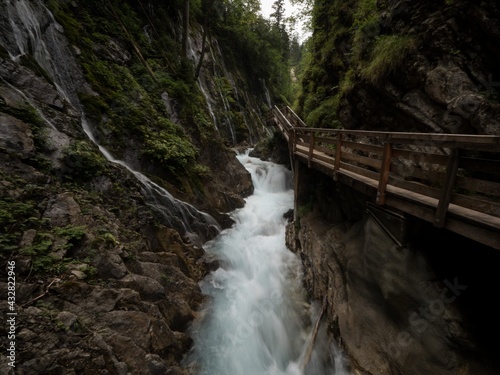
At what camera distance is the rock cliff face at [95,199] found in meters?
3.22

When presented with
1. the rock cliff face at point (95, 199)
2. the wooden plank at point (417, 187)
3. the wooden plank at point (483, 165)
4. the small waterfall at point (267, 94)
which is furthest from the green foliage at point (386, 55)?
the small waterfall at point (267, 94)

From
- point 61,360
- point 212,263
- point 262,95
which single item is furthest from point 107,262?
point 262,95

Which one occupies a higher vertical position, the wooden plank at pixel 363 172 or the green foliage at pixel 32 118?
the green foliage at pixel 32 118

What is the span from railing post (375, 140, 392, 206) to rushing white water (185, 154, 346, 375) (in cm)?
367

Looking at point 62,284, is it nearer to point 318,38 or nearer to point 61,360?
point 61,360

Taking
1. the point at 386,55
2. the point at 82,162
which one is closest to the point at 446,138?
the point at 386,55

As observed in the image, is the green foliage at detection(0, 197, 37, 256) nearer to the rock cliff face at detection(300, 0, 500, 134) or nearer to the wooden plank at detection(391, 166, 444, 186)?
the wooden plank at detection(391, 166, 444, 186)

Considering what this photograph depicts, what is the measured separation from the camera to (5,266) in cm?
317

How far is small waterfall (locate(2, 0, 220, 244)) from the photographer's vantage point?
684 centimetres

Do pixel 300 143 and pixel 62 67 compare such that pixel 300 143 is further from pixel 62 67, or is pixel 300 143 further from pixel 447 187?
pixel 62 67

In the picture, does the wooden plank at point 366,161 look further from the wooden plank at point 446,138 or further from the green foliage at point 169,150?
the green foliage at point 169,150

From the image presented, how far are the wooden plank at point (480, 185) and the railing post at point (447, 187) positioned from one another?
0.32ft

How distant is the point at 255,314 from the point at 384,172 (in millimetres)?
5062

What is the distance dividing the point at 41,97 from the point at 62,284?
5301mm
